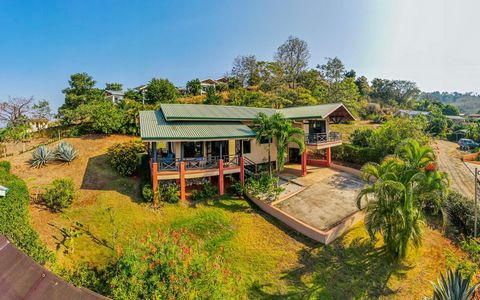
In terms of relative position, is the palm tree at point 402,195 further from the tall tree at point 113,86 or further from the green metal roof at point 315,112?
the tall tree at point 113,86

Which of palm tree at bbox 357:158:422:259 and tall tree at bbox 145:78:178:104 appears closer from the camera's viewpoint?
palm tree at bbox 357:158:422:259

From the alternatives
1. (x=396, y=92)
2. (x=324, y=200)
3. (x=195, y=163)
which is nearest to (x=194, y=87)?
(x=195, y=163)

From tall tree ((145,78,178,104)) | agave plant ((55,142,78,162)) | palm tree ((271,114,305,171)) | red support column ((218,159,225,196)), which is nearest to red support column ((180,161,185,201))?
red support column ((218,159,225,196))

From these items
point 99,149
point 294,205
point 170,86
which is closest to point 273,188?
point 294,205

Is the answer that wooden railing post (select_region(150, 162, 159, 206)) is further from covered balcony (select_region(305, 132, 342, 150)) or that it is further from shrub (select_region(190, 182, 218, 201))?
covered balcony (select_region(305, 132, 342, 150))

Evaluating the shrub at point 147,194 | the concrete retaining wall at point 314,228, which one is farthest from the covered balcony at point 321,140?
the shrub at point 147,194

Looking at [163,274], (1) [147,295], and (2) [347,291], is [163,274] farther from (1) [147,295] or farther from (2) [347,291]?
(2) [347,291]

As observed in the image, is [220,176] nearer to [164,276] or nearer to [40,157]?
[164,276]
